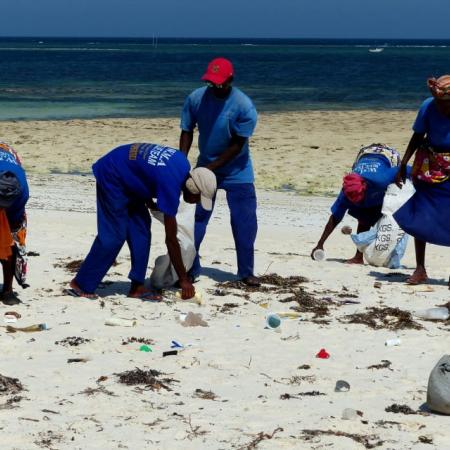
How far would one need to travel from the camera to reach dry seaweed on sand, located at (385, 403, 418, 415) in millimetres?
4863

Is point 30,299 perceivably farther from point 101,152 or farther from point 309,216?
point 101,152

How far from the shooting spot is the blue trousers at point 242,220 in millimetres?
7387

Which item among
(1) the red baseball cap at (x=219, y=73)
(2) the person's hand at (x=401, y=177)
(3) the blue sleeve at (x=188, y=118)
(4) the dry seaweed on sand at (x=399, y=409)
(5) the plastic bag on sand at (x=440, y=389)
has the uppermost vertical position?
(1) the red baseball cap at (x=219, y=73)

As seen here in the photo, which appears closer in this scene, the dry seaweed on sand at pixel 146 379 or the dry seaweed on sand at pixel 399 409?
the dry seaweed on sand at pixel 399 409

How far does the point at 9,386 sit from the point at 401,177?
12.2ft

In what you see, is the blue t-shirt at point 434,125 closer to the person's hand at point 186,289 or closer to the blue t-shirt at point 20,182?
the person's hand at point 186,289

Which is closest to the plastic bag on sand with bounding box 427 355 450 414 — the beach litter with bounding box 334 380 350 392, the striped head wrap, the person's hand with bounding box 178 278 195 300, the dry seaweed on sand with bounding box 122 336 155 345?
the beach litter with bounding box 334 380 350 392

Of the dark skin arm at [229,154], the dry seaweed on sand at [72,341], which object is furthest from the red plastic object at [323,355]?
the dark skin arm at [229,154]

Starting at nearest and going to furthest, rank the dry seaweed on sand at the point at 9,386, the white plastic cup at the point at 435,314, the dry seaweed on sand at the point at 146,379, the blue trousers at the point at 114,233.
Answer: the dry seaweed on sand at the point at 9,386 → the dry seaweed on sand at the point at 146,379 → the white plastic cup at the point at 435,314 → the blue trousers at the point at 114,233

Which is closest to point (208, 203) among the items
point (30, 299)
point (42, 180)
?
point (30, 299)

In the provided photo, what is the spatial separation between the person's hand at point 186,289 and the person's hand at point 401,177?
1.87 meters

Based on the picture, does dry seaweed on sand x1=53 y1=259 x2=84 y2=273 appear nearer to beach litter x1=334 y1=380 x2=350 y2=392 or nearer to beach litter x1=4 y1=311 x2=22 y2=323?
beach litter x1=4 y1=311 x2=22 y2=323

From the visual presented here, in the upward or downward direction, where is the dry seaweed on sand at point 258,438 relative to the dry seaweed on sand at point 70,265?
upward

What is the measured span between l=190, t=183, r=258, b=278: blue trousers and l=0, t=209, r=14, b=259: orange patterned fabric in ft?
5.11
